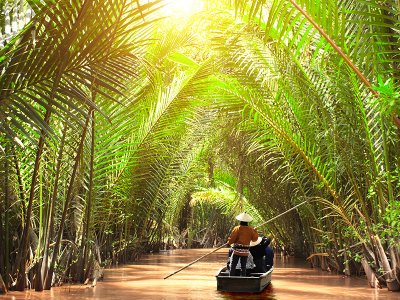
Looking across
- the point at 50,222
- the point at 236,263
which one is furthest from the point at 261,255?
the point at 50,222

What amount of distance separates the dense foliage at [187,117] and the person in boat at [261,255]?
1.17m

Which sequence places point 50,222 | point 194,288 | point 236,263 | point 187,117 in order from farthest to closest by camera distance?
point 187,117 → point 194,288 → point 236,263 → point 50,222

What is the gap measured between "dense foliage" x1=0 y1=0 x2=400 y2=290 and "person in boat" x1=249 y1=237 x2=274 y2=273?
117cm

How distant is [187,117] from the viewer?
45.3 ft

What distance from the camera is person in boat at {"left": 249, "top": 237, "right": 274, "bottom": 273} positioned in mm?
11953

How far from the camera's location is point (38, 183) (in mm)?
9172

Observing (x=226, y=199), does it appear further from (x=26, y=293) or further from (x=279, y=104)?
(x=26, y=293)

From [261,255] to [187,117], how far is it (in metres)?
3.46

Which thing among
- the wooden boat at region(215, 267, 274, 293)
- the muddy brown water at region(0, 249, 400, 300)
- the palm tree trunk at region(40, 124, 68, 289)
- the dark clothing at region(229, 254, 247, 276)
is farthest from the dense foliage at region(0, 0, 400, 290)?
the wooden boat at region(215, 267, 274, 293)

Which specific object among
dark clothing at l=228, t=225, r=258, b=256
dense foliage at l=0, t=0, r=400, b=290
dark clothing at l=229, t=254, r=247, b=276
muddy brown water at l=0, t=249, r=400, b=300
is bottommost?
muddy brown water at l=0, t=249, r=400, b=300

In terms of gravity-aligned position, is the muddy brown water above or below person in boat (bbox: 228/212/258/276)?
below

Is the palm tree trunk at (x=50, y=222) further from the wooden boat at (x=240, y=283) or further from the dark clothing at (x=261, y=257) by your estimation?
the dark clothing at (x=261, y=257)

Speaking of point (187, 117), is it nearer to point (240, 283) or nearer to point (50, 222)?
point (240, 283)

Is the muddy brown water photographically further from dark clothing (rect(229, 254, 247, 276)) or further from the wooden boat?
dark clothing (rect(229, 254, 247, 276))
